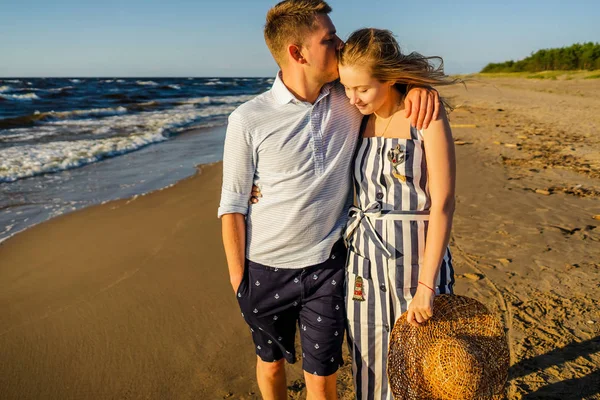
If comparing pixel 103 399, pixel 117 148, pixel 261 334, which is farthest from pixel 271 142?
pixel 117 148

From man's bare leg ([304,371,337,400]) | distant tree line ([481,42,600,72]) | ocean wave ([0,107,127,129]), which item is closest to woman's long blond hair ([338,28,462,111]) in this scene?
man's bare leg ([304,371,337,400])

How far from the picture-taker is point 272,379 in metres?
2.57

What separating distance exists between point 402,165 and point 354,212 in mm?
348

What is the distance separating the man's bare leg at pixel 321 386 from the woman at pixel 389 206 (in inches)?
5.5

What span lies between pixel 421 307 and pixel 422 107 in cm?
82

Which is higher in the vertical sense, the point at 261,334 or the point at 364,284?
the point at 364,284

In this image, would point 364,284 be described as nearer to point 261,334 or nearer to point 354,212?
point 354,212

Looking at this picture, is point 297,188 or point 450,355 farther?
point 297,188

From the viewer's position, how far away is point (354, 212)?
7.68ft

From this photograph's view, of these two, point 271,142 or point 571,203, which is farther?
point 571,203

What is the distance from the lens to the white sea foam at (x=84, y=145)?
9.21 meters

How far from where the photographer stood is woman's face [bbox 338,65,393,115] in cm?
214

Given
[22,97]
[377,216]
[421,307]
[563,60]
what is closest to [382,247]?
[377,216]

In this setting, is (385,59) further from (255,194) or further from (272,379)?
(272,379)
